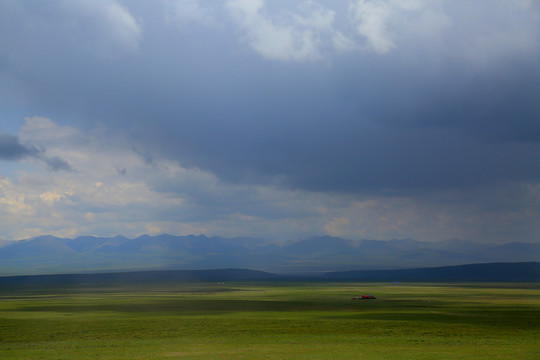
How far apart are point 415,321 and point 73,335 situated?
119 feet

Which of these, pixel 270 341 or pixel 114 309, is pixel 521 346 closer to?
pixel 270 341

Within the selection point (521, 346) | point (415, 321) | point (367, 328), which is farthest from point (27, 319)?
point (521, 346)

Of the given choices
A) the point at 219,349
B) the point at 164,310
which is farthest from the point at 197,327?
the point at 164,310

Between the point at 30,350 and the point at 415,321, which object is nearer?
the point at 30,350

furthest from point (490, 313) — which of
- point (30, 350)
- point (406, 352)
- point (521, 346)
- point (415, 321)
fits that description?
point (30, 350)

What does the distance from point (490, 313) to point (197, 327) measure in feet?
131

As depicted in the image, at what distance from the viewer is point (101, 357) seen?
124 ft

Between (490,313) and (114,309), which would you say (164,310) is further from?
(490,313)

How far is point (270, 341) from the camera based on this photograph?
1784 inches

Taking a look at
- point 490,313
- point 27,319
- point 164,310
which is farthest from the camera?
point 164,310

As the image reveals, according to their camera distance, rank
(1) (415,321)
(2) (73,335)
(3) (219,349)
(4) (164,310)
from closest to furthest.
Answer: (3) (219,349) < (2) (73,335) < (1) (415,321) < (4) (164,310)

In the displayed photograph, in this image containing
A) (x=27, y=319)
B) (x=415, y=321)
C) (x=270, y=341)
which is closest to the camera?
(x=270, y=341)

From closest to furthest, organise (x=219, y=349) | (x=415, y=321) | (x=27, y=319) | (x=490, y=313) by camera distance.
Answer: (x=219, y=349), (x=415, y=321), (x=27, y=319), (x=490, y=313)

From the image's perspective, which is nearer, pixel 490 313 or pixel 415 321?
pixel 415 321
